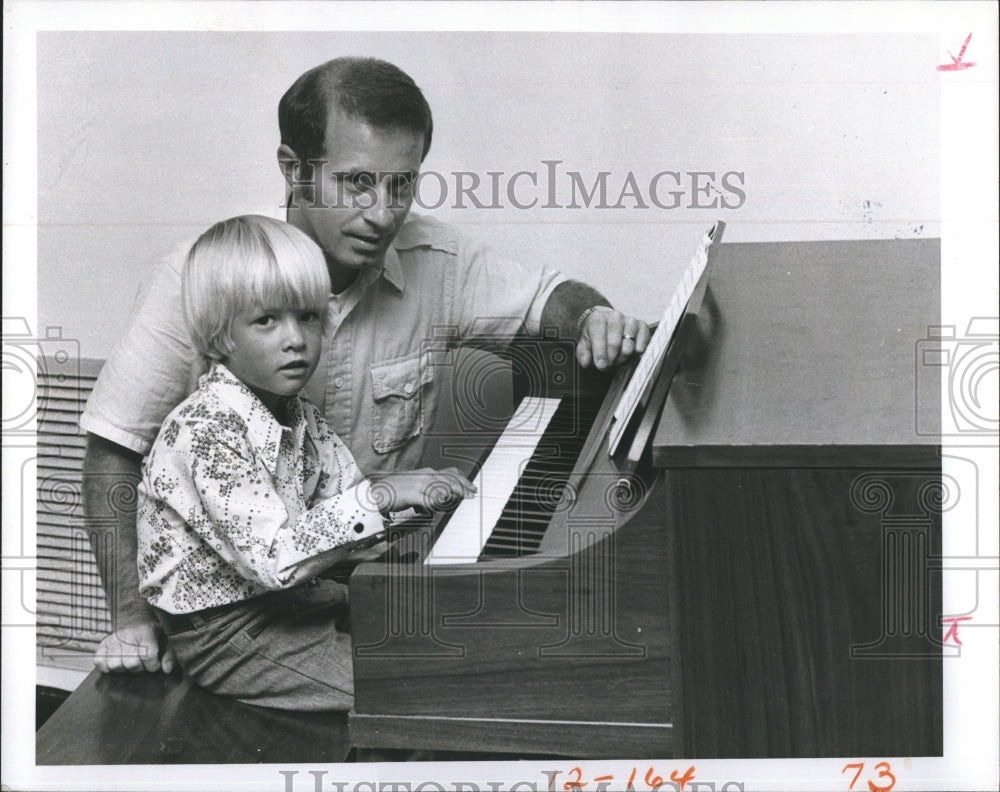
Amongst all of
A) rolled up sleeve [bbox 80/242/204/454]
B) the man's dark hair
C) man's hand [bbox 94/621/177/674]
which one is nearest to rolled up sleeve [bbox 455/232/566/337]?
the man's dark hair

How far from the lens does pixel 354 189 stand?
1.79 metres

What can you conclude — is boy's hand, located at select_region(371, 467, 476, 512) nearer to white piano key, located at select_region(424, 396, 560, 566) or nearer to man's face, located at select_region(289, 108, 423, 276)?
white piano key, located at select_region(424, 396, 560, 566)

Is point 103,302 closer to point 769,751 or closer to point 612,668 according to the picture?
point 612,668

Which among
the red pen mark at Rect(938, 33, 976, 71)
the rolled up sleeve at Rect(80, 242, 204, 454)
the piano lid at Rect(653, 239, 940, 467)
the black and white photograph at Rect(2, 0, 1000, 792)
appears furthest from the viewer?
the red pen mark at Rect(938, 33, 976, 71)

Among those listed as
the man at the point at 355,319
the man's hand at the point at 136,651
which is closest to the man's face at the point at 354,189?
the man at the point at 355,319

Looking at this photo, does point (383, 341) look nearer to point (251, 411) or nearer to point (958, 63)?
point (251, 411)

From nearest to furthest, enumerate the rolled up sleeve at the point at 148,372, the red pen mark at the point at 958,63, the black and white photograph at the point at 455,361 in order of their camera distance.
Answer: the black and white photograph at the point at 455,361
the rolled up sleeve at the point at 148,372
the red pen mark at the point at 958,63

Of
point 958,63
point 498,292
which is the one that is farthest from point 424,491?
point 958,63

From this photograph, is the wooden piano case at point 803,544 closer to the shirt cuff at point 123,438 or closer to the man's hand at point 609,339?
the man's hand at point 609,339

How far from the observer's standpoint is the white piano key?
58.6 inches

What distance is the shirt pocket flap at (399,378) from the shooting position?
72.3 inches

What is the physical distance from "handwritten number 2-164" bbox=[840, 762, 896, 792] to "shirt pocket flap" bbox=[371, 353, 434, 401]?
85cm

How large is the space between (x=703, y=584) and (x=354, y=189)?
824 millimetres

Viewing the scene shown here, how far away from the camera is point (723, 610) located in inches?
55.0
